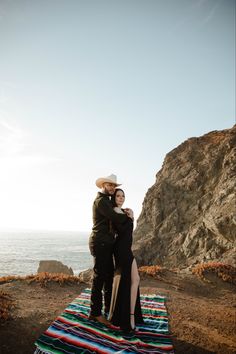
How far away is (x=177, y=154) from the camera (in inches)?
1439

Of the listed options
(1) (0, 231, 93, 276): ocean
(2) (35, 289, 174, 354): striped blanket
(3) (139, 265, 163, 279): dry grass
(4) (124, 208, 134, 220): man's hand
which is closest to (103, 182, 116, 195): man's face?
(4) (124, 208, 134, 220): man's hand

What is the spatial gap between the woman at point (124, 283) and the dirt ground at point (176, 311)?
3.50 feet

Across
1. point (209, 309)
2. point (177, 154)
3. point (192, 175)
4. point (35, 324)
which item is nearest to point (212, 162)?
point (192, 175)

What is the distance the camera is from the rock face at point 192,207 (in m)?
21.6

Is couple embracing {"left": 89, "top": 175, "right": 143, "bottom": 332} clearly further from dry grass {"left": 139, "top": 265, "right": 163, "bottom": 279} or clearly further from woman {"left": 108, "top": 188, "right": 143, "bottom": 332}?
dry grass {"left": 139, "top": 265, "right": 163, "bottom": 279}

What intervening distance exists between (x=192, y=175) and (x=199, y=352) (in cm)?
2755

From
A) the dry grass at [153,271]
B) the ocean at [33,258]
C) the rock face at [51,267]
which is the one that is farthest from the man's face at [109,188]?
the ocean at [33,258]

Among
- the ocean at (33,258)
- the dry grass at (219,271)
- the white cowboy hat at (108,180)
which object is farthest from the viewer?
the ocean at (33,258)

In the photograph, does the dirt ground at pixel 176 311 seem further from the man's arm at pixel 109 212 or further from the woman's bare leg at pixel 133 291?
the man's arm at pixel 109 212

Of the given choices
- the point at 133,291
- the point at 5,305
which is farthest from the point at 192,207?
the point at 5,305

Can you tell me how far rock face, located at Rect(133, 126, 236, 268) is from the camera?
21.6 m

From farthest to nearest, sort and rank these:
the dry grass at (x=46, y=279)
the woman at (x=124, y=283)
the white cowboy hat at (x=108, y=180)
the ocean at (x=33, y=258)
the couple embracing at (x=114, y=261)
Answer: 1. the ocean at (x=33, y=258)
2. the dry grass at (x=46, y=279)
3. the white cowboy hat at (x=108, y=180)
4. the couple embracing at (x=114, y=261)
5. the woman at (x=124, y=283)

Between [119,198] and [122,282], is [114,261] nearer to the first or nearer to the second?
[122,282]

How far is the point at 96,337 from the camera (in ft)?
16.1
